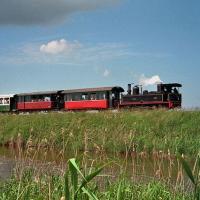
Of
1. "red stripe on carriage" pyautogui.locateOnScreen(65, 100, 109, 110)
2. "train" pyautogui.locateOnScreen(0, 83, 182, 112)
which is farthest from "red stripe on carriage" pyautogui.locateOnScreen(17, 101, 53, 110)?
"red stripe on carriage" pyautogui.locateOnScreen(65, 100, 109, 110)

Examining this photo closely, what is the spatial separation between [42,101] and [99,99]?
8503 millimetres

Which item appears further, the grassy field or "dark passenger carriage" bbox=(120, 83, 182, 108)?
"dark passenger carriage" bbox=(120, 83, 182, 108)

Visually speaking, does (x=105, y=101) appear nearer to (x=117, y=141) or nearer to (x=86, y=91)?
(x=86, y=91)

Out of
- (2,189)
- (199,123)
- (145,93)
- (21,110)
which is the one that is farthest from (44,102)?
(2,189)

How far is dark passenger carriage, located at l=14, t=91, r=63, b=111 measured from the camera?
5038cm

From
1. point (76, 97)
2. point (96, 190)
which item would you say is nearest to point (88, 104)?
point (76, 97)

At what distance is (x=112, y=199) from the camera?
6.77m

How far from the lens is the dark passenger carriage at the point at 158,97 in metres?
41.3

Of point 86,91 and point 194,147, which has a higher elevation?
point 86,91

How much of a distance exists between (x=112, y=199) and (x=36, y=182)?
181 cm

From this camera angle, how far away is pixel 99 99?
4484 cm

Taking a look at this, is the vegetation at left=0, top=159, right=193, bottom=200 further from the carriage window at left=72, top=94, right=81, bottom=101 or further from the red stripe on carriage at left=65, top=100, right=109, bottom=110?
the carriage window at left=72, top=94, right=81, bottom=101

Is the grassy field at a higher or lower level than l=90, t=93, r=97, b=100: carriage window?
lower

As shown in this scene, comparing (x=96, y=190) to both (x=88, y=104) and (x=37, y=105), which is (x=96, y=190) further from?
(x=37, y=105)
